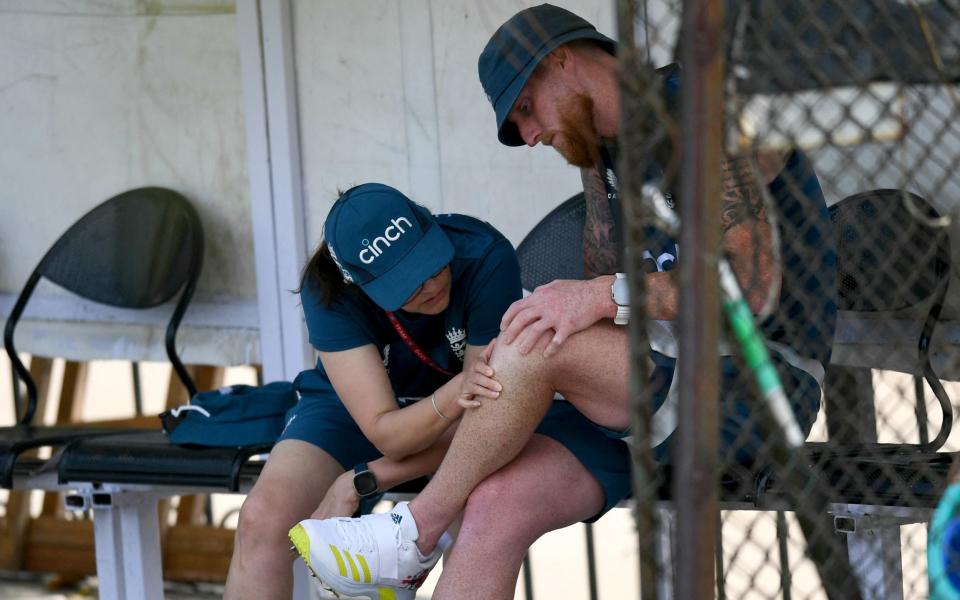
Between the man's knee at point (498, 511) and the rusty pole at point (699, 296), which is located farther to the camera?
the man's knee at point (498, 511)

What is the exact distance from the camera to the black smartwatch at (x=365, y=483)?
2.65m

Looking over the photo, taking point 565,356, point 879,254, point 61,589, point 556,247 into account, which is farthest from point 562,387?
point 61,589

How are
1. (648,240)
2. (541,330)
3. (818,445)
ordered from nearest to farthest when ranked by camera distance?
(541,330), (648,240), (818,445)

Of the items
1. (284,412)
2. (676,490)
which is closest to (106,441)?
(284,412)

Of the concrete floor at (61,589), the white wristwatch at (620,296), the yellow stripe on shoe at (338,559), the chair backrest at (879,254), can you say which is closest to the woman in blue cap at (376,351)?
the yellow stripe on shoe at (338,559)

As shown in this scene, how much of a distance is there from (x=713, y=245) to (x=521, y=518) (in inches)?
43.4

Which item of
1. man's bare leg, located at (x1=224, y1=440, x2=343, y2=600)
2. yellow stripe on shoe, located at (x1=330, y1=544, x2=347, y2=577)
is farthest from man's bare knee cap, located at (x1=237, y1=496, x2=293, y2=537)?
yellow stripe on shoe, located at (x1=330, y1=544, x2=347, y2=577)

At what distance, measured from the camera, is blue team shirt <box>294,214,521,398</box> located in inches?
110

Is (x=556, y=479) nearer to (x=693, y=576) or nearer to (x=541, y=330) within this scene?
(x=541, y=330)

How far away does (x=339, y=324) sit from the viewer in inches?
110

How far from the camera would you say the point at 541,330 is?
239 cm

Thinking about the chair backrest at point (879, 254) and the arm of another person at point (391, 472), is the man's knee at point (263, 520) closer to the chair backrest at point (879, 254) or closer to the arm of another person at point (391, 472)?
the arm of another person at point (391, 472)

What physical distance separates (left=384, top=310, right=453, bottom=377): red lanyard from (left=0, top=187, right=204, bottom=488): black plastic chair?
1.21m

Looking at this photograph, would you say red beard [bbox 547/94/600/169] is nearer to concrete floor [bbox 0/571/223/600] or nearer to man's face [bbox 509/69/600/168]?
man's face [bbox 509/69/600/168]
